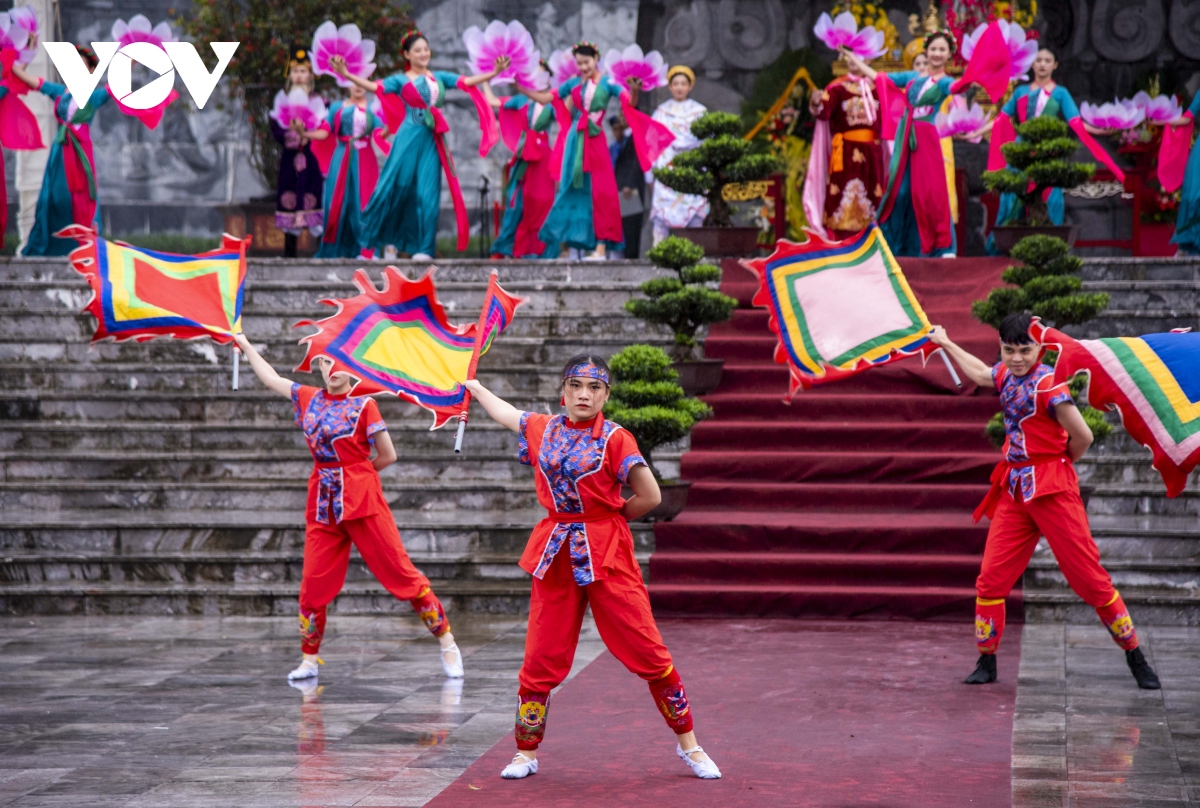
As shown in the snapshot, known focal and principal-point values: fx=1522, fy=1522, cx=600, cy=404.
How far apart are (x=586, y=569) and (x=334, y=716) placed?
1702mm

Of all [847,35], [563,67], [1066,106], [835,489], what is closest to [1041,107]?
[1066,106]

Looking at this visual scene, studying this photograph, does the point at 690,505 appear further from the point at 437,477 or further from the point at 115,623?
the point at 115,623

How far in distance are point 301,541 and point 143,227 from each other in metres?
10.5

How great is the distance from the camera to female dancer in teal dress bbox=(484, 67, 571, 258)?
1410 centimetres

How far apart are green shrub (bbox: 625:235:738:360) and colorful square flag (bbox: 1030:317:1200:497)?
3961 mm

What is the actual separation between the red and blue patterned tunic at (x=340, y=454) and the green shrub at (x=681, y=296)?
3353 millimetres

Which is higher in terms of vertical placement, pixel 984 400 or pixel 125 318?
pixel 125 318

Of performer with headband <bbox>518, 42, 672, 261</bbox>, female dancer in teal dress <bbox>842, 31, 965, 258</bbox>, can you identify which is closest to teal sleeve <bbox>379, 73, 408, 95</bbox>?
performer with headband <bbox>518, 42, 672, 261</bbox>

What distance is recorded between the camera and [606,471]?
18.0 feet

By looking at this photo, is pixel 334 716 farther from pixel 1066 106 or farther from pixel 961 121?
pixel 961 121

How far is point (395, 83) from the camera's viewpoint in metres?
13.1

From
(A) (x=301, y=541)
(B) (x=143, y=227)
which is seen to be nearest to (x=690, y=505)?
(A) (x=301, y=541)

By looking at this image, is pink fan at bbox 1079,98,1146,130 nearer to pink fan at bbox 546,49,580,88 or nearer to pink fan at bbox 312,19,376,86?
pink fan at bbox 546,49,580,88

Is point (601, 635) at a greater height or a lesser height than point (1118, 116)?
lesser
